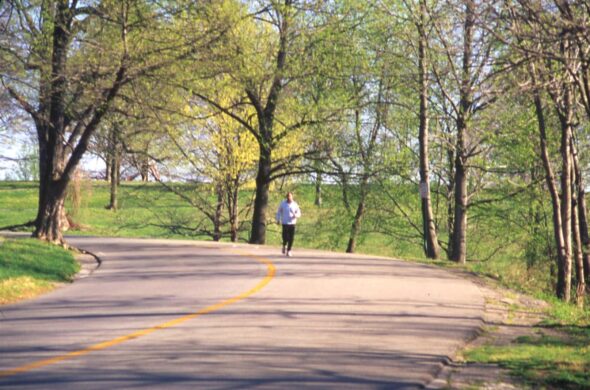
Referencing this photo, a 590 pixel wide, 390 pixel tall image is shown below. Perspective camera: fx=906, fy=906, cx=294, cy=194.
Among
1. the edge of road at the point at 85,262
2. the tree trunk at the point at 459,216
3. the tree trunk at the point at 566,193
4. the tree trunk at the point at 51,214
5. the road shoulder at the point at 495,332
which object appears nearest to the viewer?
the road shoulder at the point at 495,332

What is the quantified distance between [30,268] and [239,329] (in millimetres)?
9717

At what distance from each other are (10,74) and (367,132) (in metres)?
21.5

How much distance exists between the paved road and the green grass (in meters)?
0.60

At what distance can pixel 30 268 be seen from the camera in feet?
65.5

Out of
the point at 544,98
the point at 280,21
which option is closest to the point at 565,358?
the point at 544,98

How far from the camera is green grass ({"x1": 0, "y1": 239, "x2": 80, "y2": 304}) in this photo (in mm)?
16984

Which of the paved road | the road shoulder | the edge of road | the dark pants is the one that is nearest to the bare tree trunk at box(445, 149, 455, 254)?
the dark pants

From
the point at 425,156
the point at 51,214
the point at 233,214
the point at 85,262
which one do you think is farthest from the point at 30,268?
the point at 233,214

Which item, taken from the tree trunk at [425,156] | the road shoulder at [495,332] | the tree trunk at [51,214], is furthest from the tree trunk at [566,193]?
the tree trunk at [51,214]

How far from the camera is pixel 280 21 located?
3481 centimetres

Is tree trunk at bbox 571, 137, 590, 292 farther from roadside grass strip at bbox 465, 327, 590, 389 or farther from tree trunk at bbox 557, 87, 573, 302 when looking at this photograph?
roadside grass strip at bbox 465, 327, 590, 389

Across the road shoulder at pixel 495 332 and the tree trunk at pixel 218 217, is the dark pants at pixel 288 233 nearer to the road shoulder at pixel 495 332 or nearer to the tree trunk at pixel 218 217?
the road shoulder at pixel 495 332

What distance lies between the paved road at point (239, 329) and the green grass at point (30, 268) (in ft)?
1.98

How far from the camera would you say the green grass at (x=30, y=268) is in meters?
17.0
